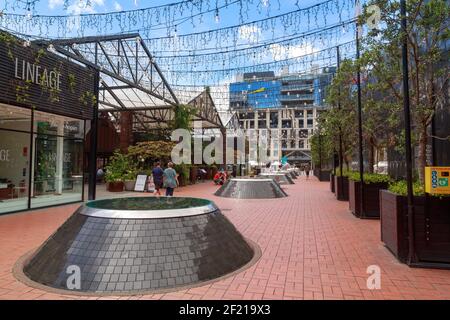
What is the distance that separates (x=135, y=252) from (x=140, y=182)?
47.5 feet

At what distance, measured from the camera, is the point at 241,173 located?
3944cm

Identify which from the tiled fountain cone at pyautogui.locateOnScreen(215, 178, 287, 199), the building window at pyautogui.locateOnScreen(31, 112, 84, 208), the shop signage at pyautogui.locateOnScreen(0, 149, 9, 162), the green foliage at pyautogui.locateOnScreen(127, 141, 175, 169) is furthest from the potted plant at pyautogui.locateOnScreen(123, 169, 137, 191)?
the shop signage at pyautogui.locateOnScreen(0, 149, 9, 162)

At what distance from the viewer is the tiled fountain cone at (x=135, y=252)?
4.18 meters

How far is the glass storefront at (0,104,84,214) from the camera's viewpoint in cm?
1115

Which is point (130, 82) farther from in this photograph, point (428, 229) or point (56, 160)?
point (428, 229)

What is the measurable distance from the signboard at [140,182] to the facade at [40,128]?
426cm

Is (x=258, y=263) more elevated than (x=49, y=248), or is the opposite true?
(x=49, y=248)

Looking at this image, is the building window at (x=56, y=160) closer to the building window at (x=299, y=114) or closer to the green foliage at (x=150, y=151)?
the green foliage at (x=150, y=151)

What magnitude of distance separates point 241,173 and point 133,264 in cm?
3531

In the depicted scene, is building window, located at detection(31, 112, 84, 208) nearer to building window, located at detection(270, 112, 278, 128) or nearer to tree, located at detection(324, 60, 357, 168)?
tree, located at detection(324, 60, 357, 168)

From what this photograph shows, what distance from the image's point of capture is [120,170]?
761 inches

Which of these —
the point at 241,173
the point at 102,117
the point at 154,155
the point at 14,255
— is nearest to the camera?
the point at 14,255
